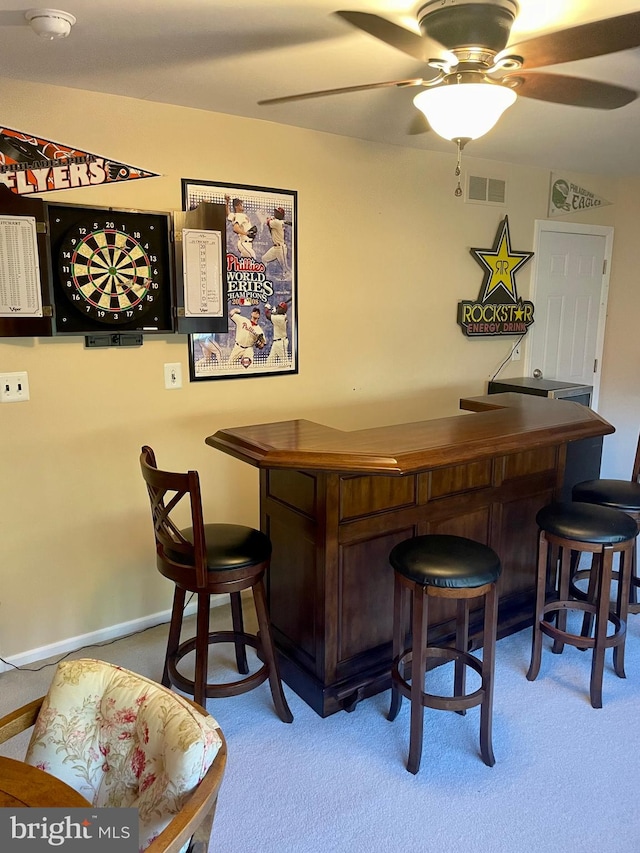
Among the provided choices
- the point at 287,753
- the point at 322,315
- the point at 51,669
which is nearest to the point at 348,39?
the point at 322,315

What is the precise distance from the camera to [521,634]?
300cm

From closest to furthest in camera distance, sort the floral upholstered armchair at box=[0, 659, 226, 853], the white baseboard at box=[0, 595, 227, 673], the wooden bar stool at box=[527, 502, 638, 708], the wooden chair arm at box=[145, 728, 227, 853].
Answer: the wooden chair arm at box=[145, 728, 227, 853]
the floral upholstered armchair at box=[0, 659, 226, 853]
the wooden bar stool at box=[527, 502, 638, 708]
the white baseboard at box=[0, 595, 227, 673]

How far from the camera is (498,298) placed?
13.7 feet

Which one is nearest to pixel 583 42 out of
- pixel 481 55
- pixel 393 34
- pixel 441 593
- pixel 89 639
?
pixel 481 55

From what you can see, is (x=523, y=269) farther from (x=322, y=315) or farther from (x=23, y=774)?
(x=23, y=774)

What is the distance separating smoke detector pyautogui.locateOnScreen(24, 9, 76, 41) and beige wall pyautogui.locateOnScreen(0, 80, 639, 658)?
0.67 m

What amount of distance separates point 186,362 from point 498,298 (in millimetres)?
2261

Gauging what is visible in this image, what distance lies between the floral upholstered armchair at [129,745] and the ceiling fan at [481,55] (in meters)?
1.68

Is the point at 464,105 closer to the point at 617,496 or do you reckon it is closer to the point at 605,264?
the point at 617,496

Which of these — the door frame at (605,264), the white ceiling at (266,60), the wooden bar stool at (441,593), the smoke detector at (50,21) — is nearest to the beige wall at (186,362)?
the white ceiling at (266,60)

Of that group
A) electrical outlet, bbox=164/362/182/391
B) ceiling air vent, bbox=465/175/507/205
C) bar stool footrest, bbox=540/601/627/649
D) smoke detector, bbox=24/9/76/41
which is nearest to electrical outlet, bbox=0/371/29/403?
electrical outlet, bbox=164/362/182/391

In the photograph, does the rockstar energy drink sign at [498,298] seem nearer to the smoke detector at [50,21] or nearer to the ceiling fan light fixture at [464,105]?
the ceiling fan light fixture at [464,105]

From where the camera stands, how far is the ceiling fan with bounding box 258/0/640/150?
1634mm

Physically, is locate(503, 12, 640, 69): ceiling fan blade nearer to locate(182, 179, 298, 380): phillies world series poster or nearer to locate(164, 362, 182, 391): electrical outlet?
locate(182, 179, 298, 380): phillies world series poster
